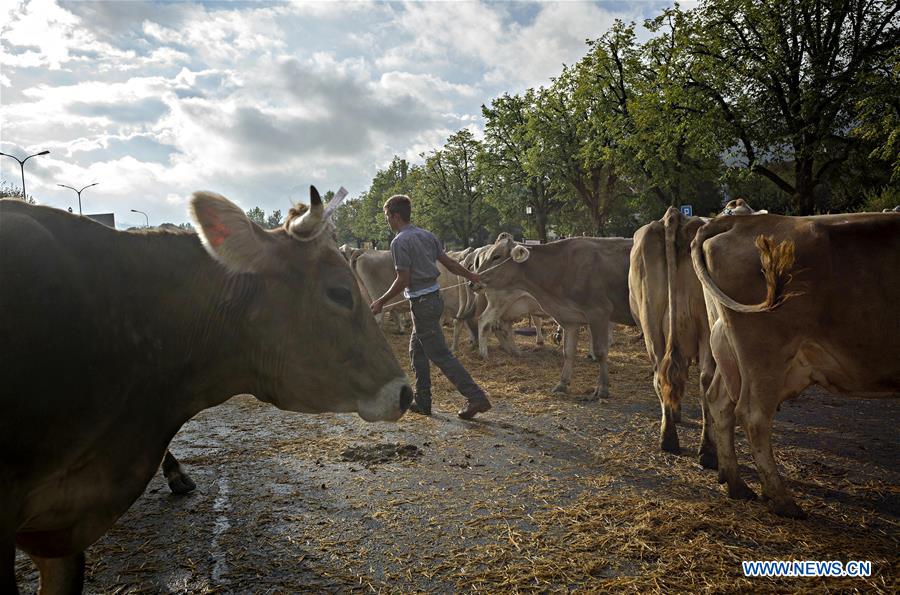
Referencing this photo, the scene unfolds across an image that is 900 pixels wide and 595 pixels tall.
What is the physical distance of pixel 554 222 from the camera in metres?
46.6

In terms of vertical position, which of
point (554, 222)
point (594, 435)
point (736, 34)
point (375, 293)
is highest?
point (736, 34)

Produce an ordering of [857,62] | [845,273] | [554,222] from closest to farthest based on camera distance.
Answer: [845,273]
[857,62]
[554,222]

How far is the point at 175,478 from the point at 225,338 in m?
2.49

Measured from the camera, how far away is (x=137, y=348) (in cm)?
234

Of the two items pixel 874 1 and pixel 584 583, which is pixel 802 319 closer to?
pixel 584 583

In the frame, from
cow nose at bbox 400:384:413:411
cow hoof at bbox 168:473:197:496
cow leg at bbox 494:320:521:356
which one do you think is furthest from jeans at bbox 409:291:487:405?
cow leg at bbox 494:320:521:356

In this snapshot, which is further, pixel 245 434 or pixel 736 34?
pixel 736 34

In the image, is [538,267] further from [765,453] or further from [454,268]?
[765,453]

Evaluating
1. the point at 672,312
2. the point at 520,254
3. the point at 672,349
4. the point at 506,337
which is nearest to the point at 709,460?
the point at 672,349

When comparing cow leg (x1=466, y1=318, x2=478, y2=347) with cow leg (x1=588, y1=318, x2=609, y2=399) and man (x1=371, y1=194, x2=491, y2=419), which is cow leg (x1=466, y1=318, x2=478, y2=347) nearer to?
cow leg (x1=588, y1=318, x2=609, y2=399)

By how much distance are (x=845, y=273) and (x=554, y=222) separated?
43556 mm

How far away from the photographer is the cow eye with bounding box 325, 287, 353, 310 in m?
Result: 2.80

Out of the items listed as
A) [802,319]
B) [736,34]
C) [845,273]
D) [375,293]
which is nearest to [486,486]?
[802,319]

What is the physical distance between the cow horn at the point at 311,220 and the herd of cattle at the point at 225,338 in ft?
0.04
